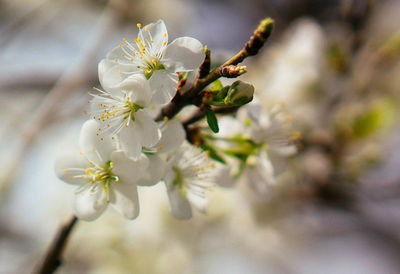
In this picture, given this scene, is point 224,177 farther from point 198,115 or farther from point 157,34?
point 157,34

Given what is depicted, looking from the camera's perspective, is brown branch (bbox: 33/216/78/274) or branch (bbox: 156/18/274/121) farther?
brown branch (bbox: 33/216/78/274)

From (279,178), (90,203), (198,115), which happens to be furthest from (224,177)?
(279,178)

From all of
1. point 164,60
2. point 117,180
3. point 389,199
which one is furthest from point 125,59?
point 389,199

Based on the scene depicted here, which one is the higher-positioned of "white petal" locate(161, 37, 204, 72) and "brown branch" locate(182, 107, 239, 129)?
"white petal" locate(161, 37, 204, 72)

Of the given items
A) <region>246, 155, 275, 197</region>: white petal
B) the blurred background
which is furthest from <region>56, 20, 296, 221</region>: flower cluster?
the blurred background

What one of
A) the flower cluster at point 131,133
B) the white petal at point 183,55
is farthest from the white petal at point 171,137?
the white petal at point 183,55

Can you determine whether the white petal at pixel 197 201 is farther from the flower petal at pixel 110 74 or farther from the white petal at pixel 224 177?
the flower petal at pixel 110 74

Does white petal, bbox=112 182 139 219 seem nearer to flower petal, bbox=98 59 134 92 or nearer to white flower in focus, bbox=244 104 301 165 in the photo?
flower petal, bbox=98 59 134 92
